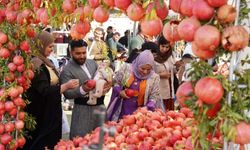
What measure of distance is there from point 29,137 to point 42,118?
0.24 m

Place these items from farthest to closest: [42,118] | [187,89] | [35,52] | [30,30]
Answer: [42,118] < [35,52] < [30,30] < [187,89]


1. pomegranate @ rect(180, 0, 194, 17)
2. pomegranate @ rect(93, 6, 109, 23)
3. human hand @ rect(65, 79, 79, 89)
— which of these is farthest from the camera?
human hand @ rect(65, 79, 79, 89)

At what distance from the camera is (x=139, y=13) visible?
66.6 inches

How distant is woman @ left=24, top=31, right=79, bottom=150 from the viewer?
349 centimetres

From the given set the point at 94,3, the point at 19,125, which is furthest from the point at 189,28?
the point at 19,125

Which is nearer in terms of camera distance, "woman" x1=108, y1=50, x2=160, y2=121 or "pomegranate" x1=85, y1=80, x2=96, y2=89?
"pomegranate" x1=85, y1=80, x2=96, y2=89

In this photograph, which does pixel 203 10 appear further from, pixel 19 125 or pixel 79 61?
pixel 79 61

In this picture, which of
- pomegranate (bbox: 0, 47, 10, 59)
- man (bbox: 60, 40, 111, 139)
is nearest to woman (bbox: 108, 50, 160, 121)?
man (bbox: 60, 40, 111, 139)

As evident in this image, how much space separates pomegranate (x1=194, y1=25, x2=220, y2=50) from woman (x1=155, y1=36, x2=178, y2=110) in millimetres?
3612

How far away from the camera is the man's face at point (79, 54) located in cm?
404

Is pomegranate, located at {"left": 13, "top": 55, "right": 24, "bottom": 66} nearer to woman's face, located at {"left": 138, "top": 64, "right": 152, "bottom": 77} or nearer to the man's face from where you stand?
the man's face

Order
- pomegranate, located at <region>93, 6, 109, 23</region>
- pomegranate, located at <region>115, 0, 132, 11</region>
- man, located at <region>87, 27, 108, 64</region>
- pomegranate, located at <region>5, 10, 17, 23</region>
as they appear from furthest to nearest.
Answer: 1. man, located at <region>87, 27, 108, 64</region>
2. pomegranate, located at <region>5, 10, 17, 23</region>
3. pomegranate, located at <region>93, 6, 109, 23</region>
4. pomegranate, located at <region>115, 0, 132, 11</region>

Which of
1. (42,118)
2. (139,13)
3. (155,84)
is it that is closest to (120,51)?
(155,84)

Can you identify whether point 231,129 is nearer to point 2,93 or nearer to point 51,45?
point 2,93
